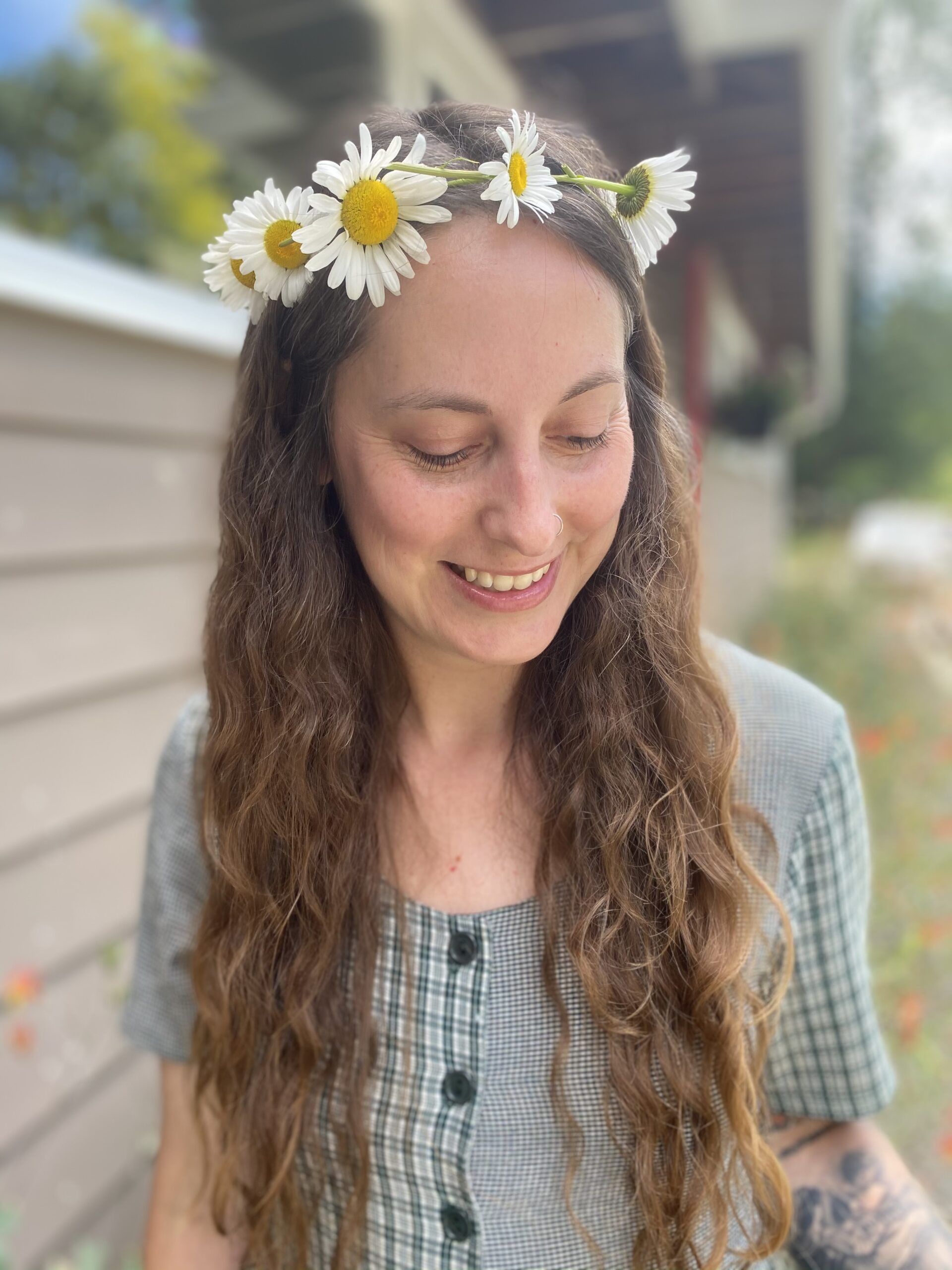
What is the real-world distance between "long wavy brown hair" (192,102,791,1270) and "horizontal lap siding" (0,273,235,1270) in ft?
3.10

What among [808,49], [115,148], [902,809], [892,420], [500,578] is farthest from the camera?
[892,420]

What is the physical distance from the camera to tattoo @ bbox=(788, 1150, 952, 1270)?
3.27ft

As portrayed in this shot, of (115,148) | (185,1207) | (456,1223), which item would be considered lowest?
(185,1207)

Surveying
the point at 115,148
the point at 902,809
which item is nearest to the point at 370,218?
the point at 115,148

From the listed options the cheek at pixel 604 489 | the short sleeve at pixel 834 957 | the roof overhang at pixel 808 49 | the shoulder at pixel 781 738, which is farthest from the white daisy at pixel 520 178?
the roof overhang at pixel 808 49

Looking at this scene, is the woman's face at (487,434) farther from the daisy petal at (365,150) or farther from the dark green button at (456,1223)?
the dark green button at (456,1223)

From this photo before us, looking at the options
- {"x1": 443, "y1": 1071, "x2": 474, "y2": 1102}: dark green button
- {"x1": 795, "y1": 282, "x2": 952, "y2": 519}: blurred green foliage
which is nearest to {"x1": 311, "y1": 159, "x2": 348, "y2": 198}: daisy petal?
{"x1": 443, "y1": 1071, "x2": 474, "y2": 1102}: dark green button

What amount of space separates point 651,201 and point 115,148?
1766 millimetres

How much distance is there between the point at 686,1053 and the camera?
3.27ft

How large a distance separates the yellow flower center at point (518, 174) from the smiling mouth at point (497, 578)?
33 centimetres

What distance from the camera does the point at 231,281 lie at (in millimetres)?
981

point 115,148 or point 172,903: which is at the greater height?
point 115,148

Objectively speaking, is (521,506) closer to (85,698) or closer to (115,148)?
(85,698)

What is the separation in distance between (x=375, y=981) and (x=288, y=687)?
0.34m
